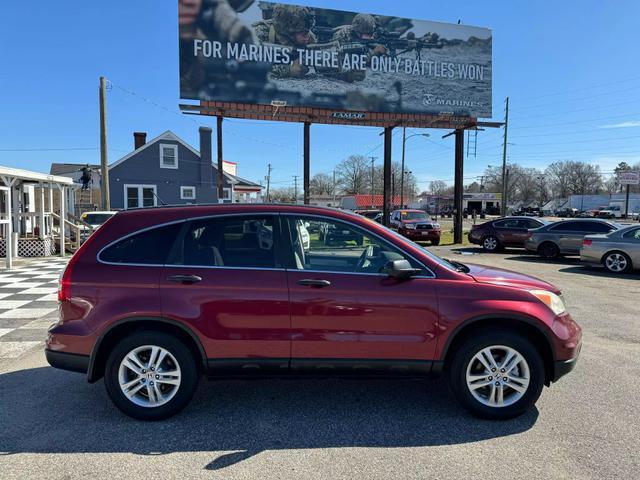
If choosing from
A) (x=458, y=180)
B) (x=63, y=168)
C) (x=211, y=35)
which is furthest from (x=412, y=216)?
(x=63, y=168)

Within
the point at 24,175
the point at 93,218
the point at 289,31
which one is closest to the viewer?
the point at 24,175

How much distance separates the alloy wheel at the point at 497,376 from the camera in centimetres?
364

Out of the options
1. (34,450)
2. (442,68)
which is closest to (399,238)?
(34,450)

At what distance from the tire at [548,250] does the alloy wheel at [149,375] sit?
15197 millimetres

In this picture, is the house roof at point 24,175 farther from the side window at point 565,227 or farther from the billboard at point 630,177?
the billboard at point 630,177

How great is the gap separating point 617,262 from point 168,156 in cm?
2810

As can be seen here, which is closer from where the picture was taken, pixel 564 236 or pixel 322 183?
pixel 564 236

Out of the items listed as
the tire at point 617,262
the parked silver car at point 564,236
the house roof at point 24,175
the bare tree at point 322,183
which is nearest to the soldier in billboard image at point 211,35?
the house roof at point 24,175

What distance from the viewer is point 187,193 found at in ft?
105

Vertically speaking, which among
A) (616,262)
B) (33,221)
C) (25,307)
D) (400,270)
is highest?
(33,221)

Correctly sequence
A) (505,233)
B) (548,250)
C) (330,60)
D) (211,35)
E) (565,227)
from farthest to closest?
(330,60) < (211,35) < (505,233) < (548,250) < (565,227)

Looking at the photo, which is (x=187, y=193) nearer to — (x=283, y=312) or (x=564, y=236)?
(x=564, y=236)

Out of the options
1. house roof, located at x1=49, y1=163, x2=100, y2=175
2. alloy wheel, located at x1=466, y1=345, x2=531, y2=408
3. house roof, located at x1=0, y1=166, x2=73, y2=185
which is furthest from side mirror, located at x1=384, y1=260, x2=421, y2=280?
house roof, located at x1=49, y1=163, x2=100, y2=175

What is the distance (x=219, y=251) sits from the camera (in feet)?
12.2
